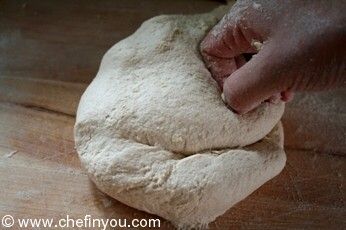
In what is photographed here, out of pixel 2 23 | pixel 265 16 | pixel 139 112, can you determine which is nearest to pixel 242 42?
pixel 265 16

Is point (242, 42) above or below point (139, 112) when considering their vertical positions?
above

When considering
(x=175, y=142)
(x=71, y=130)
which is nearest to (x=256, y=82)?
(x=175, y=142)

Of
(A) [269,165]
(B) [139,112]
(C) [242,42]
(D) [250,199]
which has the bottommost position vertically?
(D) [250,199]

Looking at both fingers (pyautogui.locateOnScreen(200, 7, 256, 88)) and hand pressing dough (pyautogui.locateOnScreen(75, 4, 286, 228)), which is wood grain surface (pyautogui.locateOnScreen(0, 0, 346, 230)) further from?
fingers (pyautogui.locateOnScreen(200, 7, 256, 88))

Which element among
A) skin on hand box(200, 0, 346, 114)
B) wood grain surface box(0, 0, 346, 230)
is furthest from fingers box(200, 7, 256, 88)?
wood grain surface box(0, 0, 346, 230)

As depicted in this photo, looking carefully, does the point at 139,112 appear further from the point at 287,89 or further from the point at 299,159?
the point at 299,159

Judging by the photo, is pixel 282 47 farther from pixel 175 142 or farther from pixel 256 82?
pixel 175 142

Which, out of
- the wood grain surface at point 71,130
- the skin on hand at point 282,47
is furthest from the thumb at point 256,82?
the wood grain surface at point 71,130
